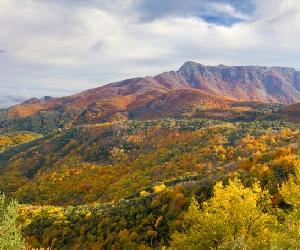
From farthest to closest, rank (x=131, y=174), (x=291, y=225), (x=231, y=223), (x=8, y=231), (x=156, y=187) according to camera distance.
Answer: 1. (x=131, y=174)
2. (x=156, y=187)
3. (x=231, y=223)
4. (x=8, y=231)
5. (x=291, y=225)

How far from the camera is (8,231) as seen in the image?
3056 cm

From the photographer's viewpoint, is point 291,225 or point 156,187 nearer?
point 291,225

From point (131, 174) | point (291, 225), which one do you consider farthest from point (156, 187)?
point (291, 225)

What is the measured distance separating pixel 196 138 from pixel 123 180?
2623 cm

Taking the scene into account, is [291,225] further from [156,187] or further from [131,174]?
[131,174]

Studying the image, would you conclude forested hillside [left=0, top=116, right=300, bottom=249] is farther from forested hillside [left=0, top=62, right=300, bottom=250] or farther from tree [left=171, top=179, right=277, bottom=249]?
tree [left=171, top=179, right=277, bottom=249]

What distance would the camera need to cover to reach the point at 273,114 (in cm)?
18775

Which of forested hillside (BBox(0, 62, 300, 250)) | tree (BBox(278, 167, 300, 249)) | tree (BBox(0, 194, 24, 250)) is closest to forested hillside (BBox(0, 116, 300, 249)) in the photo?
forested hillside (BBox(0, 62, 300, 250))

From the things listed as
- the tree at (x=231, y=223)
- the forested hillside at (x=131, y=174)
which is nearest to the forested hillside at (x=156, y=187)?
the tree at (x=231, y=223)

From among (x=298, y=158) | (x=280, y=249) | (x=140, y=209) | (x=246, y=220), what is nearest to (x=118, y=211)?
(x=140, y=209)

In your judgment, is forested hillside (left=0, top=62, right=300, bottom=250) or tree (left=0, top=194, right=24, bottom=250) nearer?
tree (left=0, top=194, right=24, bottom=250)

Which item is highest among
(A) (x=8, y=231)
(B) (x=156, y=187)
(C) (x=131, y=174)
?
(A) (x=8, y=231)

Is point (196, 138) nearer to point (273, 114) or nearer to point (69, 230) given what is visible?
point (69, 230)

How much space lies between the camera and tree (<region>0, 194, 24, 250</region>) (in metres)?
29.6
